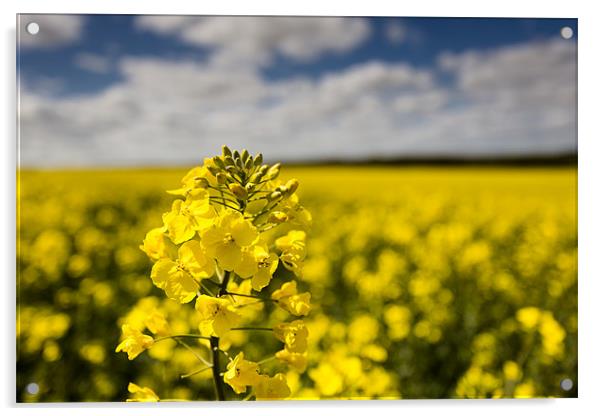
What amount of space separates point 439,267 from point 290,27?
1402mm

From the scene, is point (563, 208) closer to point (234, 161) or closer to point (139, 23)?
point (234, 161)

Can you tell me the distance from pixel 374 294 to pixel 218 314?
1.61m

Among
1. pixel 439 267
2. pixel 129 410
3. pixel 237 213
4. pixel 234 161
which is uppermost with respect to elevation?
pixel 234 161

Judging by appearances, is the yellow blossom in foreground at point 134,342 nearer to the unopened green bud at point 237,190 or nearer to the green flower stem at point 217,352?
the green flower stem at point 217,352

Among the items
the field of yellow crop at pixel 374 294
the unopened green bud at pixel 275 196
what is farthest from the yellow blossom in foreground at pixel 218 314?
the field of yellow crop at pixel 374 294

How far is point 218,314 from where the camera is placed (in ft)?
3.44

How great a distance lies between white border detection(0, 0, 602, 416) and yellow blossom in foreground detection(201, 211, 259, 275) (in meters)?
1.09

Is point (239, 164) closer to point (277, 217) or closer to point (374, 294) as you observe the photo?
point (277, 217)

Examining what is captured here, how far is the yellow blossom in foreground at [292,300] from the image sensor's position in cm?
113

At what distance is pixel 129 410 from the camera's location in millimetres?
1924

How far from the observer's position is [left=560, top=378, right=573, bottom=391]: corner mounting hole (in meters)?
2.04
